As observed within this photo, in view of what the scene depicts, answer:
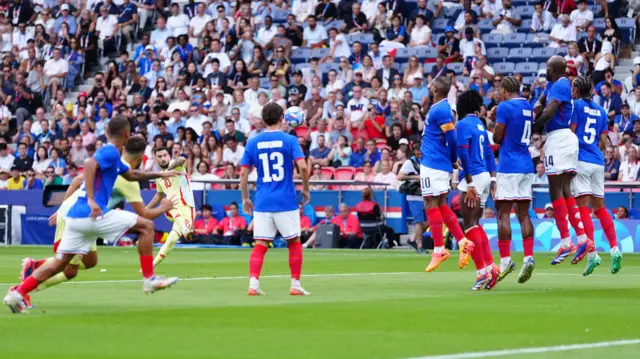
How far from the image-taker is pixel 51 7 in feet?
139

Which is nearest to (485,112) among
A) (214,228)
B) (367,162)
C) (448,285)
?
(367,162)

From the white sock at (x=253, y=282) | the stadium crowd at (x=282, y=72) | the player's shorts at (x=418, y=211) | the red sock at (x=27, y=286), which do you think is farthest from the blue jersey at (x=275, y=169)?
the stadium crowd at (x=282, y=72)

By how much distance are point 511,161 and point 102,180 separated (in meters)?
5.45

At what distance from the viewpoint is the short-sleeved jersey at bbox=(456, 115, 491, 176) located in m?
14.2

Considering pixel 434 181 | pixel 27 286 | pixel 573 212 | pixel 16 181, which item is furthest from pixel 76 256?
pixel 16 181

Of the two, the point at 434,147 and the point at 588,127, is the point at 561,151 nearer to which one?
the point at 588,127

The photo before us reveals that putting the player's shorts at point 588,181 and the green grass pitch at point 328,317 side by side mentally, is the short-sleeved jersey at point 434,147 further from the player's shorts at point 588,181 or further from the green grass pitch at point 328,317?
the player's shorts at point 588,181

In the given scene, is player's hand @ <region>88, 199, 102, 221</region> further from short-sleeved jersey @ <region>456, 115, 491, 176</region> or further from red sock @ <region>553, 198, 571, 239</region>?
red sock @ <region>553, 198, 571, 239</region>

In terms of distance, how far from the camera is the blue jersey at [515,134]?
576 inches

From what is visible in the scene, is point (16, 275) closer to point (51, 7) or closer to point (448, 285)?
point (448, 285)

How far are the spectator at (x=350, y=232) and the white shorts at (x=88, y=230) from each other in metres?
16.8

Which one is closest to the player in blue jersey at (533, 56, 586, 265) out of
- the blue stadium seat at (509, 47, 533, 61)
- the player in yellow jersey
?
the player in yellow jersey

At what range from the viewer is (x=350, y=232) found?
92.9 feet

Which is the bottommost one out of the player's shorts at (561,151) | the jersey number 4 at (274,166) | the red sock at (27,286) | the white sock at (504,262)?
the white sock at (504,262)
